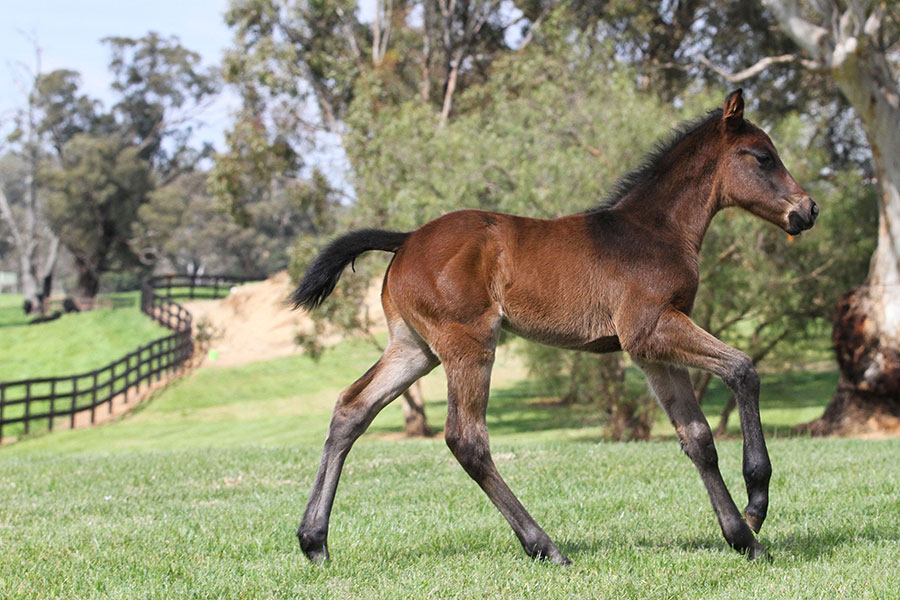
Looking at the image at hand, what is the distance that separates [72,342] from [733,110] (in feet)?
123

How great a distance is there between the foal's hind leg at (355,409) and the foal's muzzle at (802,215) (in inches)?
86.5

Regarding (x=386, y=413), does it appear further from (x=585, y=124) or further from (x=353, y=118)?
(x=585, y=124)

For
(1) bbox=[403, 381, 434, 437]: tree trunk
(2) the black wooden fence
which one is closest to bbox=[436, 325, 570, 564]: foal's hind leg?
(1) bbox=[403, 381, 434, 437]: tree trunk

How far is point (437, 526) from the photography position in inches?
228

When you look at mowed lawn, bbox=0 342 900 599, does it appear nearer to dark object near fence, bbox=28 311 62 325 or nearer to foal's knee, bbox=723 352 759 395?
foal's knee, bbox=723 352 759 395

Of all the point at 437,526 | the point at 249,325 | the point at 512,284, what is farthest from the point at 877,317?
the point at 249,325

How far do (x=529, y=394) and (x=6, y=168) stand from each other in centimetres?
5970

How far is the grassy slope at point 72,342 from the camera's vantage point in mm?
33781

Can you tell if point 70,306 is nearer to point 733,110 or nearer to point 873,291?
point 873,291

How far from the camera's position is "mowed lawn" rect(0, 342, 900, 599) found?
419 cm

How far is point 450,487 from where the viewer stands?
7.70 metres

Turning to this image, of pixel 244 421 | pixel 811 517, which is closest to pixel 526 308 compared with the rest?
pixel 811 517

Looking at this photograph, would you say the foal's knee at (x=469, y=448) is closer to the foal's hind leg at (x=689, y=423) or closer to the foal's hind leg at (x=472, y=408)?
the foal's hind leg at (x=472, y=408)

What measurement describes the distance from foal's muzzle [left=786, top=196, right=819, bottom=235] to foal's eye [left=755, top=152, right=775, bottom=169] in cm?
28
